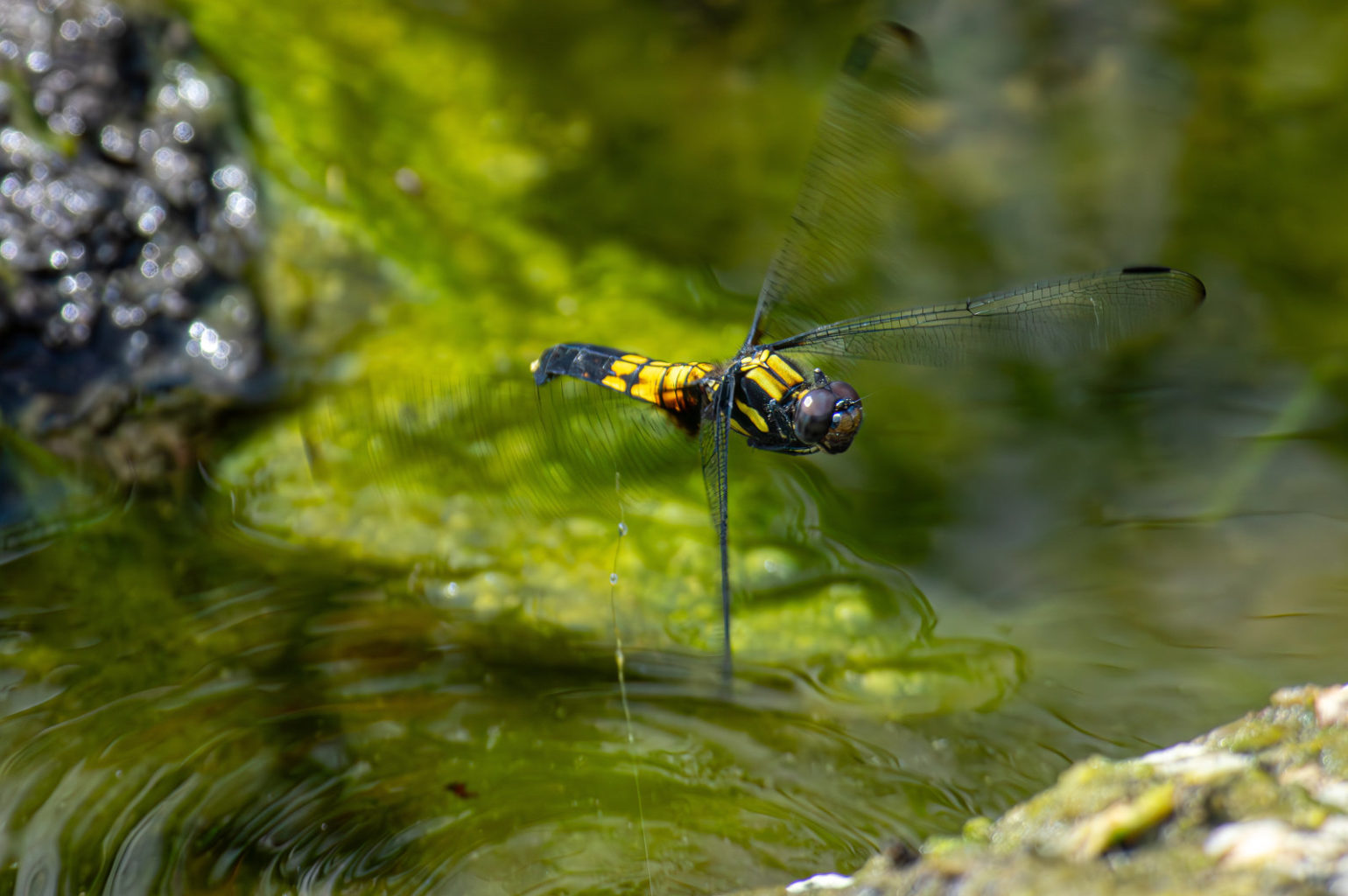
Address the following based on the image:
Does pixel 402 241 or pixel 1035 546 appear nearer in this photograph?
pixel 1035 546

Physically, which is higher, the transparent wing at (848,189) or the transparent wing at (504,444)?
the transparent wing at (848,189)

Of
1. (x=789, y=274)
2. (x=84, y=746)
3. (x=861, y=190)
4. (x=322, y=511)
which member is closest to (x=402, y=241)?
(x=322, y=511)

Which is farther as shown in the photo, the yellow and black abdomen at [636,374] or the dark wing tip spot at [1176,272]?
the yellow and black abdomen at [636,374]

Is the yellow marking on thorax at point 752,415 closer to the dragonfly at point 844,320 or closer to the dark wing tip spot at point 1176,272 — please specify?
the dragonfly at point 844,320

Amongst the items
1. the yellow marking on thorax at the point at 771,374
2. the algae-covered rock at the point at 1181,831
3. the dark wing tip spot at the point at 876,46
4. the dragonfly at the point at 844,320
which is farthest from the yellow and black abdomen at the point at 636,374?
the algae-covered rock at the point at 1181,831

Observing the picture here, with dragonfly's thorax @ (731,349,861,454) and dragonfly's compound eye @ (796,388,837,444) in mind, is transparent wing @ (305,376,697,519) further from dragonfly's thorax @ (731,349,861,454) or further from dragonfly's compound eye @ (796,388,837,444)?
dragonfly's compound eye @ (796,388,837,444)

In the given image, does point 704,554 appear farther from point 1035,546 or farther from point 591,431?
point 1035,546

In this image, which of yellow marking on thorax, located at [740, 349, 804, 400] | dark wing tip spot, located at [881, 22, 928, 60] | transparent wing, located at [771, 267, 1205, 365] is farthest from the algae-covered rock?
dark wing tip spot, located at [881, 22, 928, 60]
